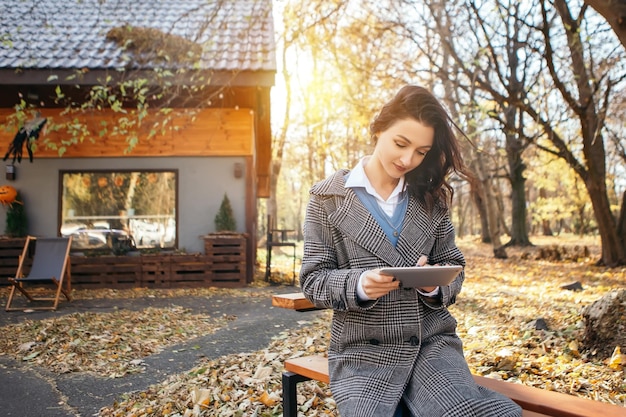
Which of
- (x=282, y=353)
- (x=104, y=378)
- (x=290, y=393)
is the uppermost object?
(x=290, y=393)

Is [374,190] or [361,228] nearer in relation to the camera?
[361,228]

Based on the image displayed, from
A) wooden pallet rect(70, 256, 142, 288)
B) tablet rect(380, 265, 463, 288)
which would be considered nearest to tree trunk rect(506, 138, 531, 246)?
wooden pallet rect(70, 256, 142, 288)

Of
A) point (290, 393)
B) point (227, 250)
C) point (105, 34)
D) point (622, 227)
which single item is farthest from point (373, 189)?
point (622, 227)

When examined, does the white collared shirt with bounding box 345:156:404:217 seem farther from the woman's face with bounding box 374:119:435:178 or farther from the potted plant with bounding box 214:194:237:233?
the potted plant with bounding box 214:194:237:233

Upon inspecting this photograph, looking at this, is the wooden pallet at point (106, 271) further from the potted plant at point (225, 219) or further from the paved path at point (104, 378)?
the paved path at point (104, 378)

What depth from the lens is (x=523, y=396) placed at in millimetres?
2256

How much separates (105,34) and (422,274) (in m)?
11.8

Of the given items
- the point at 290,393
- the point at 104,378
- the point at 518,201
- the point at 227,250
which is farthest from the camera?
the point at 518,201

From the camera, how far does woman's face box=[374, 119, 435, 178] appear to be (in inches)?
99.8

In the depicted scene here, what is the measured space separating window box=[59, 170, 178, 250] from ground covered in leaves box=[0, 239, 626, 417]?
3.94 meters

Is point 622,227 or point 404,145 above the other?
point 404,145

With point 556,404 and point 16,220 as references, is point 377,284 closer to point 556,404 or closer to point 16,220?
point 556,404

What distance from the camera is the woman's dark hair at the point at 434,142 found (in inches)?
101

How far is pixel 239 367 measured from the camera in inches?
194
